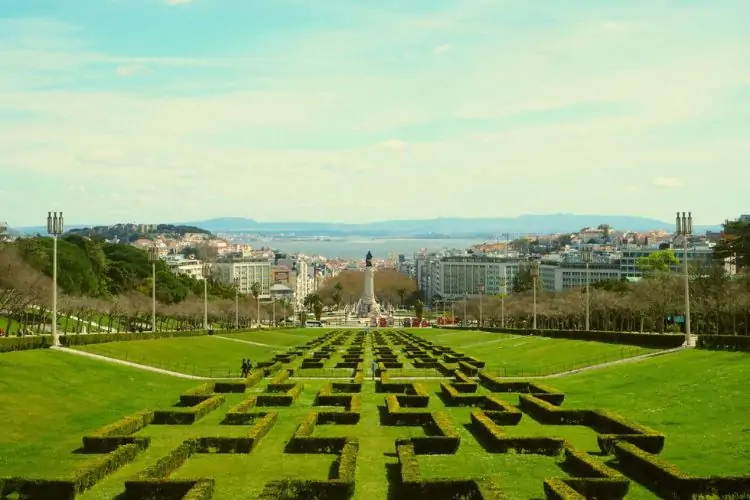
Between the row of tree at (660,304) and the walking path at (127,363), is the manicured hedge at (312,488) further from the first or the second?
the row of tree at (660,304)

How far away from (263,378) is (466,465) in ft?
86.4

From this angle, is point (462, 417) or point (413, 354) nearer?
point (462, 417)

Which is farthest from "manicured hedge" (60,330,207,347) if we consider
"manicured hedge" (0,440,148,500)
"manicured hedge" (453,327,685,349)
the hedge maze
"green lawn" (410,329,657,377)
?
"manicured hedge" (453,327,685,349)

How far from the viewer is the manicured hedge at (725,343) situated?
42.9 meters

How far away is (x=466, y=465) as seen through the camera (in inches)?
914

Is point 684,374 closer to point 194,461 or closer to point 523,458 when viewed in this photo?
point 523,458

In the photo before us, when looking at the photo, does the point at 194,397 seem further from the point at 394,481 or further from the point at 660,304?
the point at 660,304

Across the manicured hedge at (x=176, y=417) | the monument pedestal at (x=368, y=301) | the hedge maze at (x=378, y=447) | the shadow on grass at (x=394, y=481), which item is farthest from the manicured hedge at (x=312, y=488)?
the monument pedestal at (x=368, y=301)

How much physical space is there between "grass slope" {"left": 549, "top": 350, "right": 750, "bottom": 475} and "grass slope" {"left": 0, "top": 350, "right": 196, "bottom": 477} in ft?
56.0

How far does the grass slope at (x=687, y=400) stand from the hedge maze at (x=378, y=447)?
4.38 ft

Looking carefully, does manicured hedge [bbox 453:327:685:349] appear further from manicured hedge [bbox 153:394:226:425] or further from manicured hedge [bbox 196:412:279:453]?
manicured hedge [bbox 196:412:279:453]

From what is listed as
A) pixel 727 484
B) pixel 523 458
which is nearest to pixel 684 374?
pixel 523 458

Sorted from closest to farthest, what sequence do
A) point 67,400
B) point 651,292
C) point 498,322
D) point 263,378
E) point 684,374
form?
point 67,400 → point 684,374 → point 263,378 → point 651,292 → point 498,322

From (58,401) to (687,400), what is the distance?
23432mm
